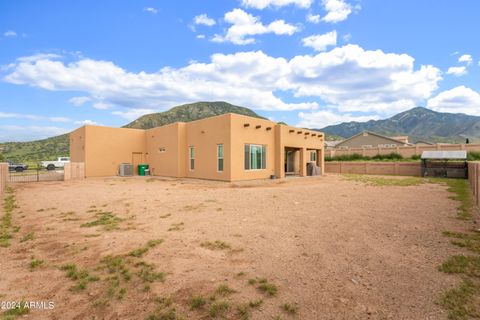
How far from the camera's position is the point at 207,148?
19.7 metres

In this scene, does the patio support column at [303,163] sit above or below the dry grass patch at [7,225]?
above

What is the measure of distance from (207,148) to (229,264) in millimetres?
15685

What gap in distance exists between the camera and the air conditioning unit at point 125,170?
80.3 ft

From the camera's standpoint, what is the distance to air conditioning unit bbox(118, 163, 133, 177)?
24.5 metres

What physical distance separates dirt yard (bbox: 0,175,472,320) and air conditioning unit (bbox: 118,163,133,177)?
54.7ft

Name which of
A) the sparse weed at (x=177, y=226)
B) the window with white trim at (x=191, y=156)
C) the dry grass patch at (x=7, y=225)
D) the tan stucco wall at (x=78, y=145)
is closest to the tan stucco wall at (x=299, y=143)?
the window with white trim at (x=191, y=156)

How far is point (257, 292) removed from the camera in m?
3.50

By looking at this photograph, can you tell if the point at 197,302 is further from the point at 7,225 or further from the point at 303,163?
the point at 303,163

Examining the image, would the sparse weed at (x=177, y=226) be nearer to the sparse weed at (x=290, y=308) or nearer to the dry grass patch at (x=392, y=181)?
the sparse weed at (x=290, y=308)

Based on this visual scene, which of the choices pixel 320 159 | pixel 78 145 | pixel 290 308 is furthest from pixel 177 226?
pixel 78 145

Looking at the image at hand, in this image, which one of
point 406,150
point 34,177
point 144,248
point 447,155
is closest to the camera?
point 144,248

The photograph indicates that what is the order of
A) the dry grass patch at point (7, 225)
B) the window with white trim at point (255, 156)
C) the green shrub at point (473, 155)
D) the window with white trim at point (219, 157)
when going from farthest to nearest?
1. the green shrub at point (473, 155)
2. the window with white trim at point (255, 156)
3. the window with white trim at point (219, 157)
4. the dry grass patch at point (7, 225)

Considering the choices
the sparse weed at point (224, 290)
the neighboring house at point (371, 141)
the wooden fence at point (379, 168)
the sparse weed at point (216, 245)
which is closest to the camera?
the sparse weed at point (224, 290)

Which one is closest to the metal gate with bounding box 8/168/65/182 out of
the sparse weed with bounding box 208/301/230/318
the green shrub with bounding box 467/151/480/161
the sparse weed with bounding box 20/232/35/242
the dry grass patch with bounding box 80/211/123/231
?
the dry grass patch with bounding box 80/211/123/231
